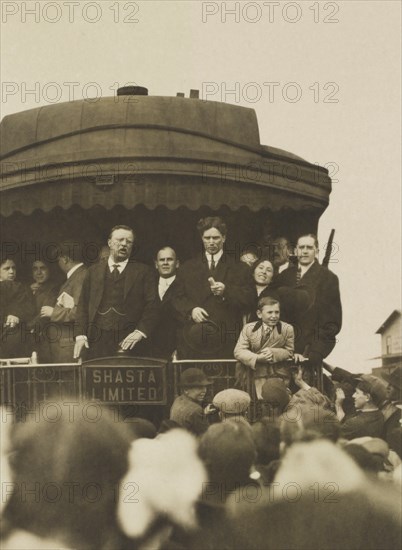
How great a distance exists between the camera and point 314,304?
919cm

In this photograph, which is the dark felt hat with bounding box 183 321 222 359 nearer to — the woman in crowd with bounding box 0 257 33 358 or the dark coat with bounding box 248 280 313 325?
the dark coat with bounding box 248 280 313 325

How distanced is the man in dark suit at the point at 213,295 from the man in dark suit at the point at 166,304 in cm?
5

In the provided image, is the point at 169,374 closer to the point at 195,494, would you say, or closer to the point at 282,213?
the point at 195,494

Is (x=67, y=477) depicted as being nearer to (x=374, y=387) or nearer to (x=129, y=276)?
(x=129, y=276)

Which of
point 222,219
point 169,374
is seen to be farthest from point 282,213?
point 169,374

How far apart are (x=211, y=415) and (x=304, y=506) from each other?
920mm

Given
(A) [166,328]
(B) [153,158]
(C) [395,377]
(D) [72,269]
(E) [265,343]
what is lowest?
(C) [395,377]

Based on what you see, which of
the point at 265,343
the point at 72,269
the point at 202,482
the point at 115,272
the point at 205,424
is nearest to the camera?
the point at 202,482

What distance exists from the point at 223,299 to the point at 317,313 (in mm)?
703

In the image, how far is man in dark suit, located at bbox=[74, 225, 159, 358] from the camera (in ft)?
29.8

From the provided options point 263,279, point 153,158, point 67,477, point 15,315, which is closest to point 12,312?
point 15,315

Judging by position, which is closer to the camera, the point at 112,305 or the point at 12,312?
Answer: the point at 112,305

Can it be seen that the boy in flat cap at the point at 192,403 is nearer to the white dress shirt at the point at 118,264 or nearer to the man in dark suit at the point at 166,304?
the man in dark suit at the point at 166,304

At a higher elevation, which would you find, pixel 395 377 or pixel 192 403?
pixel 395 377
